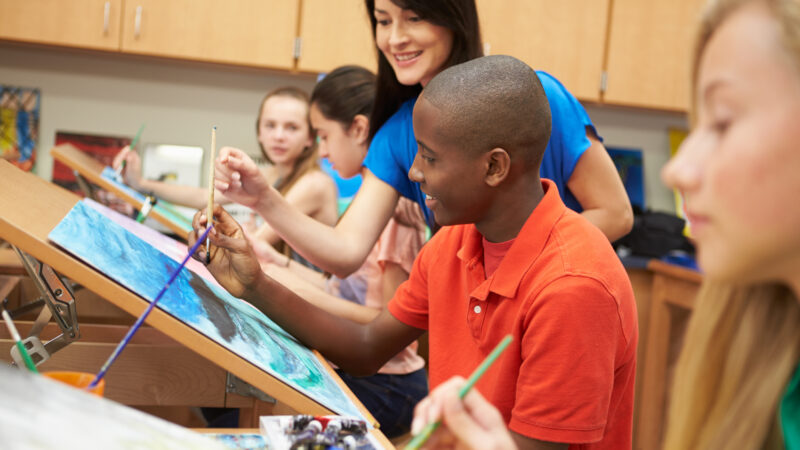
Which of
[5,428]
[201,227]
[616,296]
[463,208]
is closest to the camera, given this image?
[5,428]

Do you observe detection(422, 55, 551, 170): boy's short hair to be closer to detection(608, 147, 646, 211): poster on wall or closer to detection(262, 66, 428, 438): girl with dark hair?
detection(262, 66, 428, 438): girl with dark hair

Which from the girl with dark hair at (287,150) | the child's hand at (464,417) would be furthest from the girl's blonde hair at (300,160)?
the child's hand at (464,417)

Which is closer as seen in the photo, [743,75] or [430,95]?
[743,75]

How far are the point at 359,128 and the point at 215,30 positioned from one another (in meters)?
1.24

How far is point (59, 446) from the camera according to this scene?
0.53 metres

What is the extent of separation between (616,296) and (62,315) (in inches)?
31.3

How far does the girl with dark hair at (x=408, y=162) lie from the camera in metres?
1.44

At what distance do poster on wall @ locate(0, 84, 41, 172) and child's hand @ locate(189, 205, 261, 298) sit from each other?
7.64 feet

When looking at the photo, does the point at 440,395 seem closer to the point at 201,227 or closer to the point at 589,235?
the point at 589,235

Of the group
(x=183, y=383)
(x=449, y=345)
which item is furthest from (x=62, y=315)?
(x=449, y=345)

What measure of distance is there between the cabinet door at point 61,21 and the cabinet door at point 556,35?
59.6 inches

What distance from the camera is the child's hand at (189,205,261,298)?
46.7 inches

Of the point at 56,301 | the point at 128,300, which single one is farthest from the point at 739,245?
the point at 56,301

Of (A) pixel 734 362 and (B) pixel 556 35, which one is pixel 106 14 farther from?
(A) pixel 734 362
